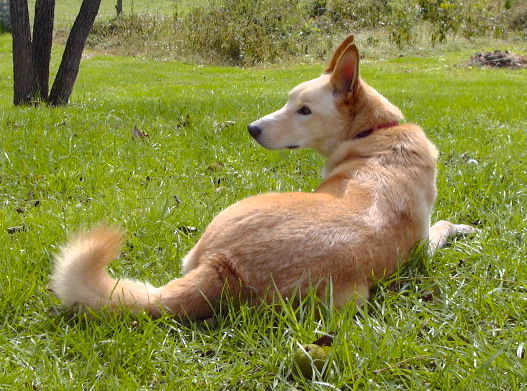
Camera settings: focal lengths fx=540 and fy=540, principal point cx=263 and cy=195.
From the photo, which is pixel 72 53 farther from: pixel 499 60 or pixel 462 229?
pixel 499 60

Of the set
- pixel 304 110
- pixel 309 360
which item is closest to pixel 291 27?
pixel 304 110

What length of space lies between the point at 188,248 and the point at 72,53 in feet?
19.9

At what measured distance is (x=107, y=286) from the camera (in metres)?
2.22

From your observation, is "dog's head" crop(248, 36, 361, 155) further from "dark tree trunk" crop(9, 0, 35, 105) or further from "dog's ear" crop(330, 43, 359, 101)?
"dark tree trunk" crop(9, 0, 35, 105)

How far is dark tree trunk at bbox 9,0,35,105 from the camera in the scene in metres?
7.55

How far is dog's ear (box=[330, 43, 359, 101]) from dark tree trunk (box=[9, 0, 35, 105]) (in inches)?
234

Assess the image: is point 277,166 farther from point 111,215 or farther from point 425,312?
point 425,312

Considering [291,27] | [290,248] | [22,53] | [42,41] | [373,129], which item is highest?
[291,27]

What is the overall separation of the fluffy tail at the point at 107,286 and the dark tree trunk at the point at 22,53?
6.41m

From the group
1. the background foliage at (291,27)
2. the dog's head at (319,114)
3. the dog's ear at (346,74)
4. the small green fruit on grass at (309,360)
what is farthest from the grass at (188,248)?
the background foliage at (291,27)

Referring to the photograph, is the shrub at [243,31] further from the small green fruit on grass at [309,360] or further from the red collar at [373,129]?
the small green fruit on grass at [309,360]

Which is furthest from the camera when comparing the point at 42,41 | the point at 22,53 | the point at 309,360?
the point at 42,41

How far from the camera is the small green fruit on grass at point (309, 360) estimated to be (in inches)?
73.9

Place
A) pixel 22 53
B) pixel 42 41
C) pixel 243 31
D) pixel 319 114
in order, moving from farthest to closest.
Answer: pixel 243 31 → pixel 42 41 → pixel 22 53 → pixel 319 114
